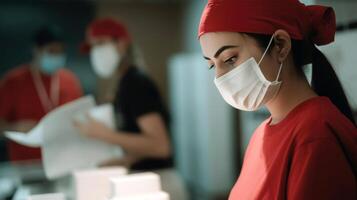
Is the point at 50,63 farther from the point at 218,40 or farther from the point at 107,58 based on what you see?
the point at 218,40

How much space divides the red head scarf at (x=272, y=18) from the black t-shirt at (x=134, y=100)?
0.84 m

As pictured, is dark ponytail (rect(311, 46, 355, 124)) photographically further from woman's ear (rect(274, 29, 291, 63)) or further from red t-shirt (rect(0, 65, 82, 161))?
red t-shirt (rect(0, 65, 82, 161))

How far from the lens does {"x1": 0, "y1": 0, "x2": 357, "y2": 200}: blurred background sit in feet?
8.15

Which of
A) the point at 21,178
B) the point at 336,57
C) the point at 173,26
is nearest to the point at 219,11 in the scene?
the point at 336,57

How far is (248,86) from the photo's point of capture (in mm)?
728

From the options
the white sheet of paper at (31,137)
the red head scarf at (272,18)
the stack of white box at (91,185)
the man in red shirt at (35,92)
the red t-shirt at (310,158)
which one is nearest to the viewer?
the red t-shirt at (310,158)

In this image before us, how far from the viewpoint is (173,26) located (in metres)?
4.05

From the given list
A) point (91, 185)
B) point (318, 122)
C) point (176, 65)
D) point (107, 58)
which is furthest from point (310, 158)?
point (176, 65)

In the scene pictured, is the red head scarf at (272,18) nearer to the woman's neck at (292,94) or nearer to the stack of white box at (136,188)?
the woman's neck at (292,94)

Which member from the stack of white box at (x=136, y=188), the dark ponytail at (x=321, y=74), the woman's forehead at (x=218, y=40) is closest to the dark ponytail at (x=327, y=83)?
the dark ponytail at (x=321, y=74)

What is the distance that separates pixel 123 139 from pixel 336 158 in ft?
3.47

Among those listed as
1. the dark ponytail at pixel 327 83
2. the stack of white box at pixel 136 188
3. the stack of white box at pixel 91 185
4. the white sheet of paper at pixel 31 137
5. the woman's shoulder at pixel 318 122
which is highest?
the dark ponytail at pixel 327 83

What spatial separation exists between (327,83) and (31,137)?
106 centimetres

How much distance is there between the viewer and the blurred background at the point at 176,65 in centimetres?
248
